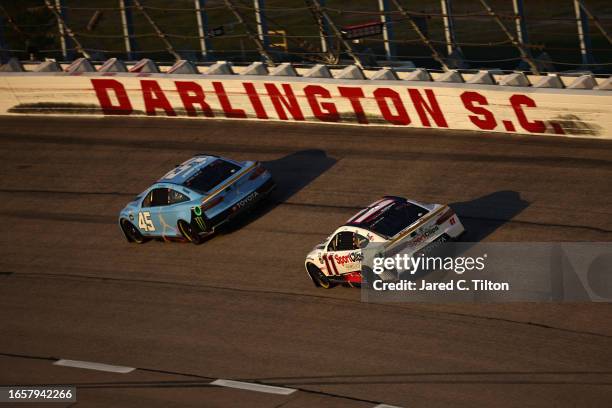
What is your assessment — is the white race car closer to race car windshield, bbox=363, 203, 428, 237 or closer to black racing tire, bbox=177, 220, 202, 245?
race car windshield, bbox=363, 203, 428, 237

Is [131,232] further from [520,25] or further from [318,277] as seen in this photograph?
[520,25]

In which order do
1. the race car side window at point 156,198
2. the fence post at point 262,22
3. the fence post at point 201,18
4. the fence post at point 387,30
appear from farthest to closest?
the fence post at point 201,18, the fence post at point 262,22, the fence post at point 387,30, the race car side window at point 156,198

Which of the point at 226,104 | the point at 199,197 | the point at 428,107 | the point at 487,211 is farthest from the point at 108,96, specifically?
the point at 487,211

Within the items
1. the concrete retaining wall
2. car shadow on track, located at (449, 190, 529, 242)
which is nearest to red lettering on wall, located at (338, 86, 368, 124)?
the concrete retaining wall

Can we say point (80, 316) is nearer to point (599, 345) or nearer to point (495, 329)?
point (495, 329)

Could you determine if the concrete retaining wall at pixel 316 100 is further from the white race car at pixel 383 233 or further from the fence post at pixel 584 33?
the white race car at pixel 383 233

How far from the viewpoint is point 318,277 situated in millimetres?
19375

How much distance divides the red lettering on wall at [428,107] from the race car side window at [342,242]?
7.48m

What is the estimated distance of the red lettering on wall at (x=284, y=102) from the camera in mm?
27719

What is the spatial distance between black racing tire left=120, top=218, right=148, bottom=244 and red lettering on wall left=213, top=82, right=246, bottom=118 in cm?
637

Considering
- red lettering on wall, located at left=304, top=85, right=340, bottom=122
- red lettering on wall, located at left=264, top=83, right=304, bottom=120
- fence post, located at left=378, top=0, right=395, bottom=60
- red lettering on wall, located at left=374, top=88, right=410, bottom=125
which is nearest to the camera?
red lettering on wall, located at left=374, top=88, right=410, bottom=125

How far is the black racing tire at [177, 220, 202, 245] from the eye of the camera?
22422 millimetres

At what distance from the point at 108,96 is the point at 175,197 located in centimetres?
988

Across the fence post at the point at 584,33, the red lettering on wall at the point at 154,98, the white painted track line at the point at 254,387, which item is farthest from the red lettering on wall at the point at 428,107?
the white painted track line at the point at 254,387
